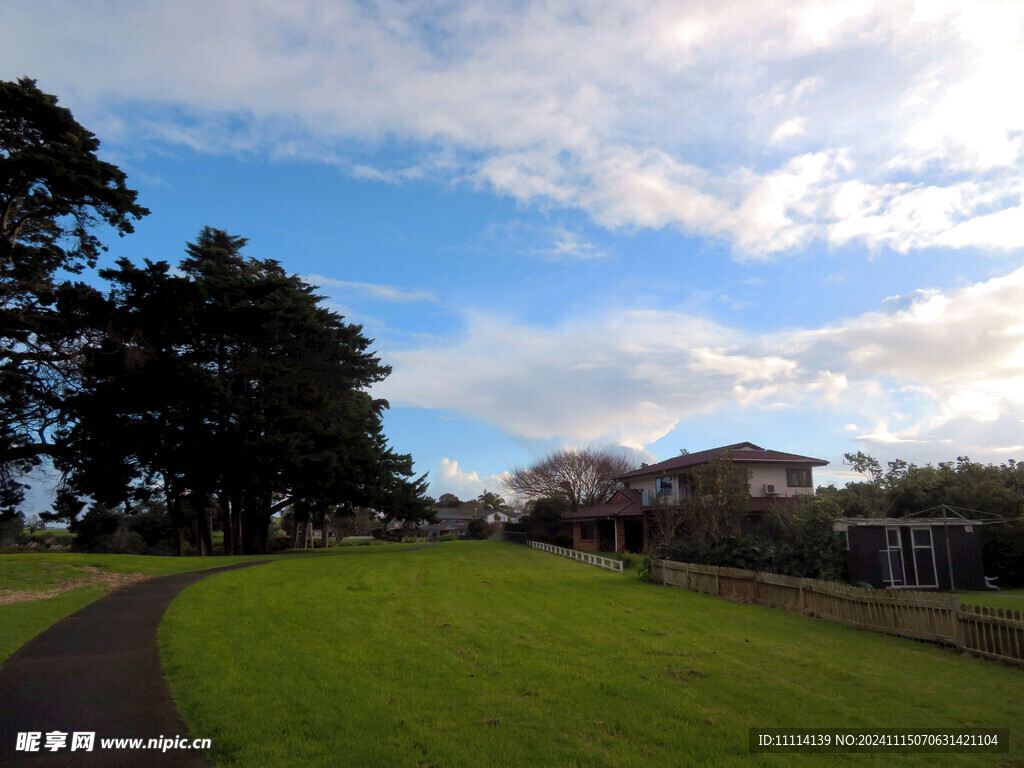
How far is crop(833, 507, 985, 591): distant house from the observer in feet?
74.2

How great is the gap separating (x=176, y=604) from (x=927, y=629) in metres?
15.5

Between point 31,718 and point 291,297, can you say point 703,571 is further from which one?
point 291,297

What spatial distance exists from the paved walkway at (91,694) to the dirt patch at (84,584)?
4.04m

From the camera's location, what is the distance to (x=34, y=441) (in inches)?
1168

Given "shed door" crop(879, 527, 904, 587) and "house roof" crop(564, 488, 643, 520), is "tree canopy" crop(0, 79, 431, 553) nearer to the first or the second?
"house roof" crop(564, 488, 643, 520)

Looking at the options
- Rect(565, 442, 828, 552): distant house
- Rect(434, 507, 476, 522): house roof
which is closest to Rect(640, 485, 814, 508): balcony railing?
Rect(565, 442, 828, 552): distant house

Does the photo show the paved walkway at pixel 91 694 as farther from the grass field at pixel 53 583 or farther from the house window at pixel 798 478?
the house window at pixel 798 478

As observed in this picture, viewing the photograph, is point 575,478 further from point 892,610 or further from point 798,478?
point 892,610

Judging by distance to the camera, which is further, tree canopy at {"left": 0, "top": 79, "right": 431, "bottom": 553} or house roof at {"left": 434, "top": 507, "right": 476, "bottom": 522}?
house roof at {"left": 434, "top": 507, "right": 476, "bottom": 522}

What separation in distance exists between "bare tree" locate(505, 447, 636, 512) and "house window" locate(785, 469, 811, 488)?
79.9ft

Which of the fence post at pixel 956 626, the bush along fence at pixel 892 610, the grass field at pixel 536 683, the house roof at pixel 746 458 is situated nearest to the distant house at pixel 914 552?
the bush along fence at pixel 892 610

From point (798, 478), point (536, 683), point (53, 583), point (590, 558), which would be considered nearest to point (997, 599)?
point (590, 558)

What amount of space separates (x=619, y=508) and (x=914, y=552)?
88.0 ft

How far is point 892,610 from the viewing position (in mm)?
13789
